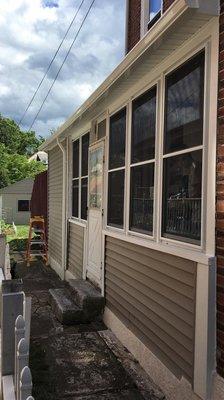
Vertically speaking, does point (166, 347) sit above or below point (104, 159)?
below

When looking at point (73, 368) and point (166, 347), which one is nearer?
point (166, 347)


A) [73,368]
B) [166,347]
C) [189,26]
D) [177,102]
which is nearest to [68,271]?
[73,368]

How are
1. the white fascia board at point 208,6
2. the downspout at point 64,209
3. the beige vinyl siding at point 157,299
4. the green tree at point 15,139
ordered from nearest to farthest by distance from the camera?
the white fascia board at point 208,6 < the beige vinyl siding at point 157,299 < the downspout at point 64,209 < the green tree at point 15,139

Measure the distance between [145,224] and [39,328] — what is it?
7.75 ft

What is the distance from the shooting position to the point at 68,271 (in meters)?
9.70

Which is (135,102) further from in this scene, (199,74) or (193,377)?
(193,377)

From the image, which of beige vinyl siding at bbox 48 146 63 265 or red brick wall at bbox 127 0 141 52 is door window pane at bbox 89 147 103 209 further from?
beige vinyl siding at bbox 48 146 63 265

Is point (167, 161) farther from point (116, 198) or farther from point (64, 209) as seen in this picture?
point (64, 209)

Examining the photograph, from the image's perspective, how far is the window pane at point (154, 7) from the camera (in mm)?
7535

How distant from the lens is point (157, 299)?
4.47 metres

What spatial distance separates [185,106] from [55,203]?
8335 millimetres

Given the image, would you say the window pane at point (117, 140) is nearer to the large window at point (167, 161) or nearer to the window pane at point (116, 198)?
the large window at point (167, 161)

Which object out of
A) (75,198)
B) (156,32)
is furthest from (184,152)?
(75,198)

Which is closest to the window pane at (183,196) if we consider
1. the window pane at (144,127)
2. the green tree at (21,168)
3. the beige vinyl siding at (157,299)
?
the beige vinyl siding at (157,299)
